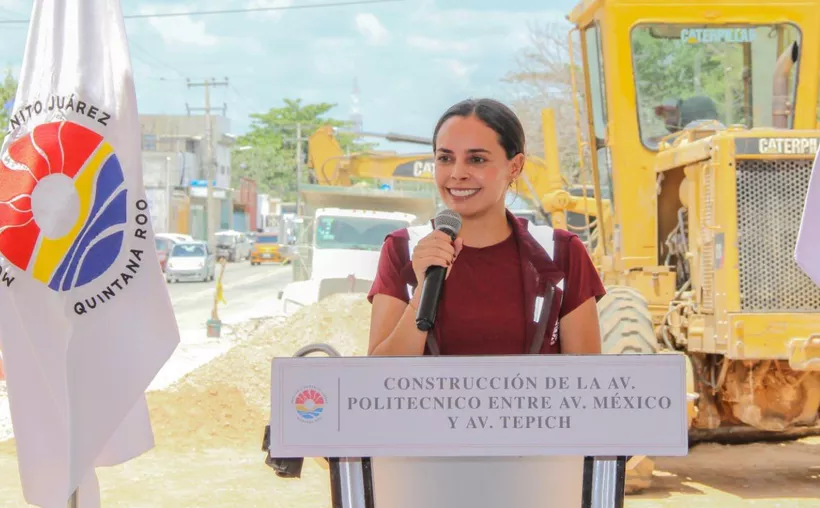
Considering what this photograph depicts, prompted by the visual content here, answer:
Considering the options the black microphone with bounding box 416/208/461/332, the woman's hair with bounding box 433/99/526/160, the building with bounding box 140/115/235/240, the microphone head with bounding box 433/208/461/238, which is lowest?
the black microphone with bounding box 416/208/461/332

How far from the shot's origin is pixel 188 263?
49438mm

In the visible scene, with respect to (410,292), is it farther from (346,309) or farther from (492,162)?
(346,309)

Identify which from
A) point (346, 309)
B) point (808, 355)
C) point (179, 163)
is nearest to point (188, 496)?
point (808, 355)

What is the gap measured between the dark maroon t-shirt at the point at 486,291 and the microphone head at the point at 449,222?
7 centimetres

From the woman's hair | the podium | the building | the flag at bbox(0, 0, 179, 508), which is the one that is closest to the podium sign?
the podium

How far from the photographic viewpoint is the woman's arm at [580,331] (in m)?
3.38

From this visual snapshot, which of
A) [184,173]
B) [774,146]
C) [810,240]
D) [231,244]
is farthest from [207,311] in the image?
[184,173]

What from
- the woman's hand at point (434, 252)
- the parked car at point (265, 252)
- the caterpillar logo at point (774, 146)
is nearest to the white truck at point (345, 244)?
the caterpillar logo at point (774, 146)

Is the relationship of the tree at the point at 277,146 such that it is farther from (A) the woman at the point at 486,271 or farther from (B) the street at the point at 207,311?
(A) the woman at the point at 486,271

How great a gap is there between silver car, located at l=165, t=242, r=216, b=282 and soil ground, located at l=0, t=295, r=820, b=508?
34862 mm

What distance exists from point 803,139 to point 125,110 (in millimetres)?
5269

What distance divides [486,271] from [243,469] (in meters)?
7.51

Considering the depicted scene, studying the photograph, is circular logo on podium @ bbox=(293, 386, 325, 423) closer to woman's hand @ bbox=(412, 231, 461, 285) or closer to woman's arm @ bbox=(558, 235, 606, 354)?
woman's hand @ bbox=(412, 231, 461, 285)

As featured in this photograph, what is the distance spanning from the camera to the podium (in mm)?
2818
